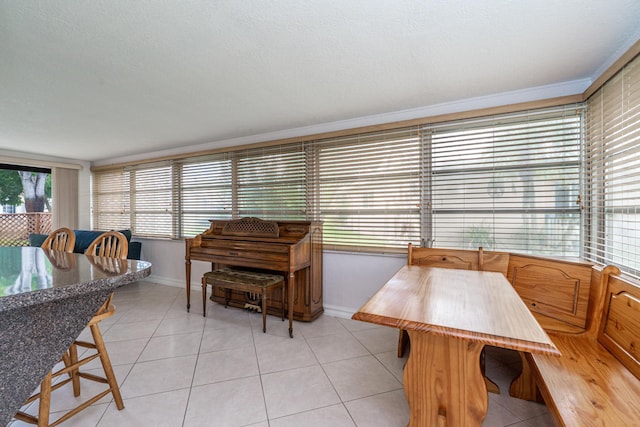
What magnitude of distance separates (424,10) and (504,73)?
3.41ft

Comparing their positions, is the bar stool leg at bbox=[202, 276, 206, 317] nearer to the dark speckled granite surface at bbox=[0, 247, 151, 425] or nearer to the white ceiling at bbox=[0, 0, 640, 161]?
the white ceiling at bbox=[0, 0, 640, 161]

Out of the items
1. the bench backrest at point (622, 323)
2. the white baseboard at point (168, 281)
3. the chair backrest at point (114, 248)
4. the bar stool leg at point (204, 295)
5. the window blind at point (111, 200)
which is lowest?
the white baseboard at point (168, 281)

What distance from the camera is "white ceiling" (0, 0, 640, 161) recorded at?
4.59ft

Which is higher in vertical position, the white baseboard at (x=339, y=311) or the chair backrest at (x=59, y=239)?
the chair backrest at (x=59, y=239)

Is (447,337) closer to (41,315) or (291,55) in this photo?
(41,315)

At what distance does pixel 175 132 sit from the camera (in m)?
3.47

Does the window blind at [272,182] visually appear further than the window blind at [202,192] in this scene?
No

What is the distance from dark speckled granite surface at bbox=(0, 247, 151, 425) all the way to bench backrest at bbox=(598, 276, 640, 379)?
80.8 inches

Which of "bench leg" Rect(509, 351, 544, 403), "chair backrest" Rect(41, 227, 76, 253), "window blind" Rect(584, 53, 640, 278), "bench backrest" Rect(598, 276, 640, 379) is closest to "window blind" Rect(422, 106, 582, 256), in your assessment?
"window blind" Rect(584, 53, 640, 278)

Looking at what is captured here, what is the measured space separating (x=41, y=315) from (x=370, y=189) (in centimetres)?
254

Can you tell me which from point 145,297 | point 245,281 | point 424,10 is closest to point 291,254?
point 245,281

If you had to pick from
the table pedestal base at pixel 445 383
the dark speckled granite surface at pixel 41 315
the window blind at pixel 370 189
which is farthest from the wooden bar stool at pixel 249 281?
the dark speckled granite surface at pixel 41 315

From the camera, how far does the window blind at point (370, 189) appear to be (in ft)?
9.09

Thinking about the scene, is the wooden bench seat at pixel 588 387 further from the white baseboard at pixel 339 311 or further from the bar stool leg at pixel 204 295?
the bar stool leg at pixel 204 295
